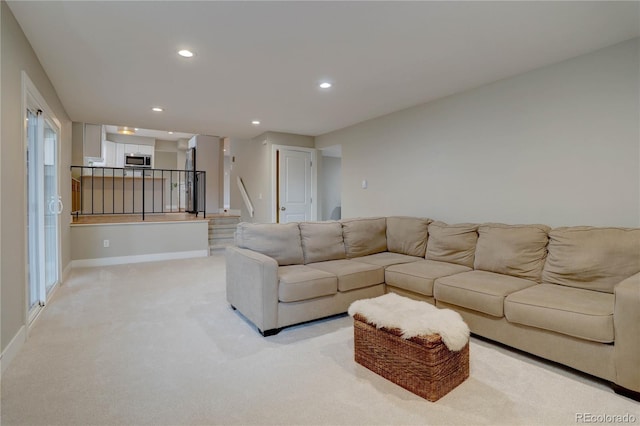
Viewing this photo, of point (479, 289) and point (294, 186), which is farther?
point (294, 186)

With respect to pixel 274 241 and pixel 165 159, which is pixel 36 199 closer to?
pixel 274 241

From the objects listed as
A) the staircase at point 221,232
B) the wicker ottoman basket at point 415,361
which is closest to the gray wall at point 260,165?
the staircase at point 221,232

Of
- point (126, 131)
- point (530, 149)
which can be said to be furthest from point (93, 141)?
point (530, 149)

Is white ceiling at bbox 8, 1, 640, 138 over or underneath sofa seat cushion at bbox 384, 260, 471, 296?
over

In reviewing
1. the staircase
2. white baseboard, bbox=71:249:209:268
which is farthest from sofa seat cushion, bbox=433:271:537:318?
the staircase

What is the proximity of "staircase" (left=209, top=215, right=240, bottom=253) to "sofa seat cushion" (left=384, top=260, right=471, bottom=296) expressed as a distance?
4.43m

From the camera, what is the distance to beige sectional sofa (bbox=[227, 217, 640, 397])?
6.27 ft

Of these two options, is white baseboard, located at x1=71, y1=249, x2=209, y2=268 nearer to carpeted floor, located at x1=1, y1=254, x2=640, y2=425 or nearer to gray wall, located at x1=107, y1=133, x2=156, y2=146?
carpeted floor, located at x1=1, y1=254, x2=640, y2=425

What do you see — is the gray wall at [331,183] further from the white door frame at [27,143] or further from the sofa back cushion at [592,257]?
the sofa back cushion at [592,257]

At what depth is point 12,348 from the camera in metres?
2.19

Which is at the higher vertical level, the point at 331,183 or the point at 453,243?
the point at 331,183

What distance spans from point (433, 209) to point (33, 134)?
14.4ft

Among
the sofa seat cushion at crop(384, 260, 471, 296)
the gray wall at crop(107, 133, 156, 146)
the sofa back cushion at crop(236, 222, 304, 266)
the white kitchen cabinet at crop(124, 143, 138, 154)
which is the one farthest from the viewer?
the white kitchen cabinet at crop(124, 143, 138, 154)
